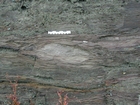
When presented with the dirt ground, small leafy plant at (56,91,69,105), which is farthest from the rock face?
small leafy plant at (56,91,69,105)

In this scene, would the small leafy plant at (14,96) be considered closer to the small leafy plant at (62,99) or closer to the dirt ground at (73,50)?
the dirt ground at (73,50)

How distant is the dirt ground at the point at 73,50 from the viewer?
351 centimetres

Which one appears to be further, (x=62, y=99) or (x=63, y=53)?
(x=62, y=99)

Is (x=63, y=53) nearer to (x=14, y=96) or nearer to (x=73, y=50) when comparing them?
(x=73, y=50)

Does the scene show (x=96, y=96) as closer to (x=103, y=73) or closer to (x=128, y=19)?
(x=103, y=73)

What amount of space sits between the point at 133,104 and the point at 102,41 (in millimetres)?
963

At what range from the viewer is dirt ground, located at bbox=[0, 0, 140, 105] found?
11.5ft

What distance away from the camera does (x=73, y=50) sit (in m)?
3.62

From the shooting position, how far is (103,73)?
145 inches

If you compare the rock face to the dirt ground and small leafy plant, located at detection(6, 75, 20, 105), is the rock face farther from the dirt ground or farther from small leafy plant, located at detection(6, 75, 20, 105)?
small leafy plant, located at detection(6, 75, 20, 105)

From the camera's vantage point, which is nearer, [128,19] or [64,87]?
[128,19]

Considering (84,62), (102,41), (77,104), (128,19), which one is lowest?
(77,104)

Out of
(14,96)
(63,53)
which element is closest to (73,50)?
(63,53)

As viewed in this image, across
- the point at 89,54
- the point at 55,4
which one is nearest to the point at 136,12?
the point at 89,54
